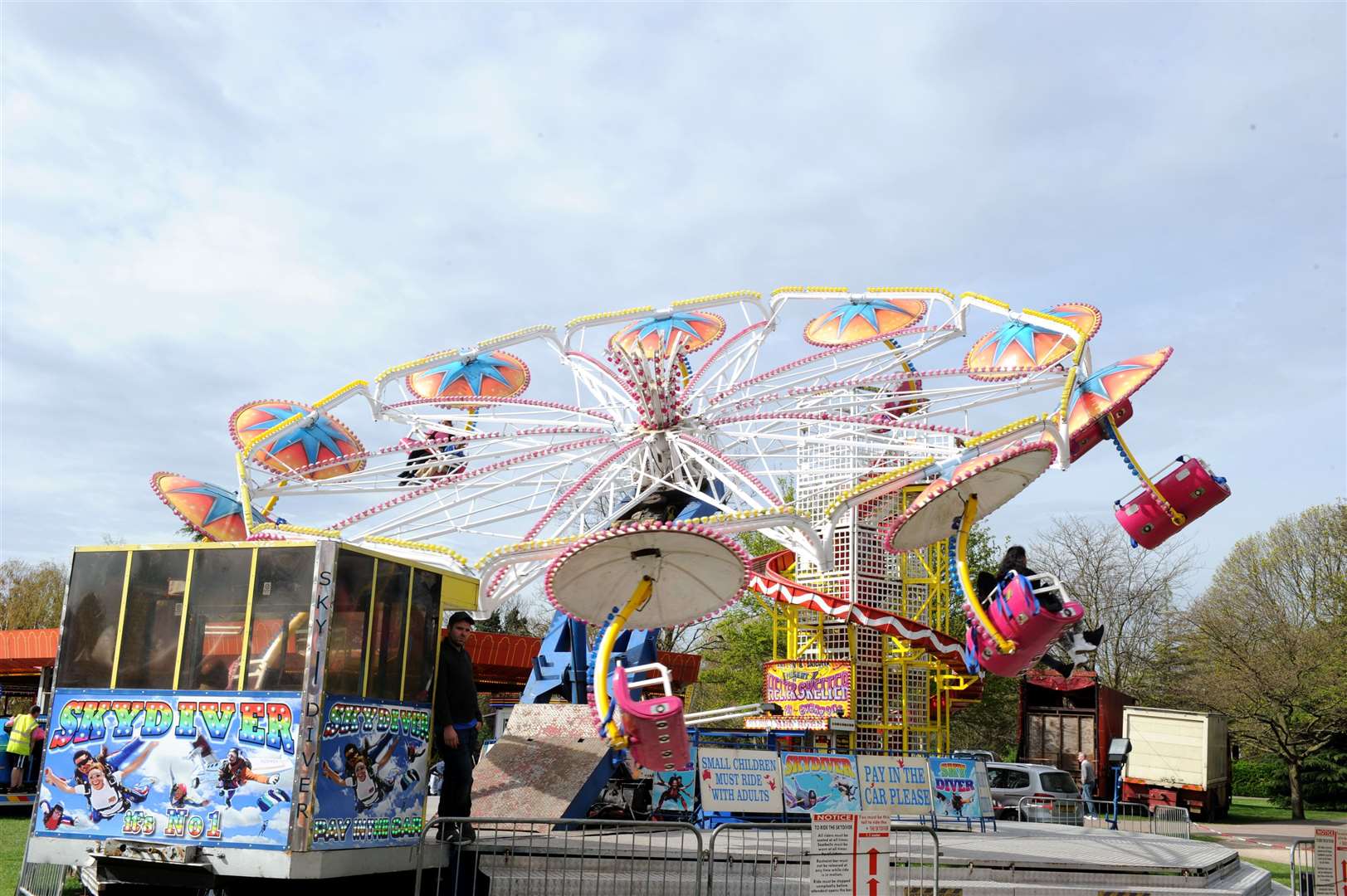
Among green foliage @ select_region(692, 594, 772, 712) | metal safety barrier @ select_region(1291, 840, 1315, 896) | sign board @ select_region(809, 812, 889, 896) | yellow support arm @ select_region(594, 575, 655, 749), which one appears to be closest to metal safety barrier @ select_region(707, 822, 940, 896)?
sign board @ select_region(809, 812, 889, 896)

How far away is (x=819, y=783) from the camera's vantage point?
14.8 meters

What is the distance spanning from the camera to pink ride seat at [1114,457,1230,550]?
18.6m

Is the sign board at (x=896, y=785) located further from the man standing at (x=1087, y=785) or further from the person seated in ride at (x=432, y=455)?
the man standing at (x=1087, y=785)

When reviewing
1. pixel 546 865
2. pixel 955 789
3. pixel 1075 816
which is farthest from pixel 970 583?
pixel 1075 816

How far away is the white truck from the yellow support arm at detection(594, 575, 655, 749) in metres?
Answer: 21.6

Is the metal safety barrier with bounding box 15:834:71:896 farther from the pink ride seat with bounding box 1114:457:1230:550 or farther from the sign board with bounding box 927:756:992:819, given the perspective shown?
the pink ride seat with bounding box 1114:457:1230:550

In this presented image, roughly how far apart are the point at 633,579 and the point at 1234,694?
28670 mm

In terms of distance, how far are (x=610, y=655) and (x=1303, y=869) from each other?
8059mm

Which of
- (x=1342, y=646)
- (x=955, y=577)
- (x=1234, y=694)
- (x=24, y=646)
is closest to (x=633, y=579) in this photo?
(x=955, y=577)

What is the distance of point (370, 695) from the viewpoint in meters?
9.13

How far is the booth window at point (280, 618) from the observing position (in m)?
8.59

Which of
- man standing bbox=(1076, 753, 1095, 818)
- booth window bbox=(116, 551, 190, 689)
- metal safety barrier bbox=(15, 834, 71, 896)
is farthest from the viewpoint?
man standing bbox=(1076, 753, 1095, 818)

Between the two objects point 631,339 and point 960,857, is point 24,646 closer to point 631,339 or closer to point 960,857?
point 631,339

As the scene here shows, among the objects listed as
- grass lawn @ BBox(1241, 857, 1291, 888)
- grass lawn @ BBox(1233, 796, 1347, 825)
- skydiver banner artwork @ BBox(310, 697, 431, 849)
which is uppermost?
skydiver banner artwork @ BBox(310, 697, 431, 849)
